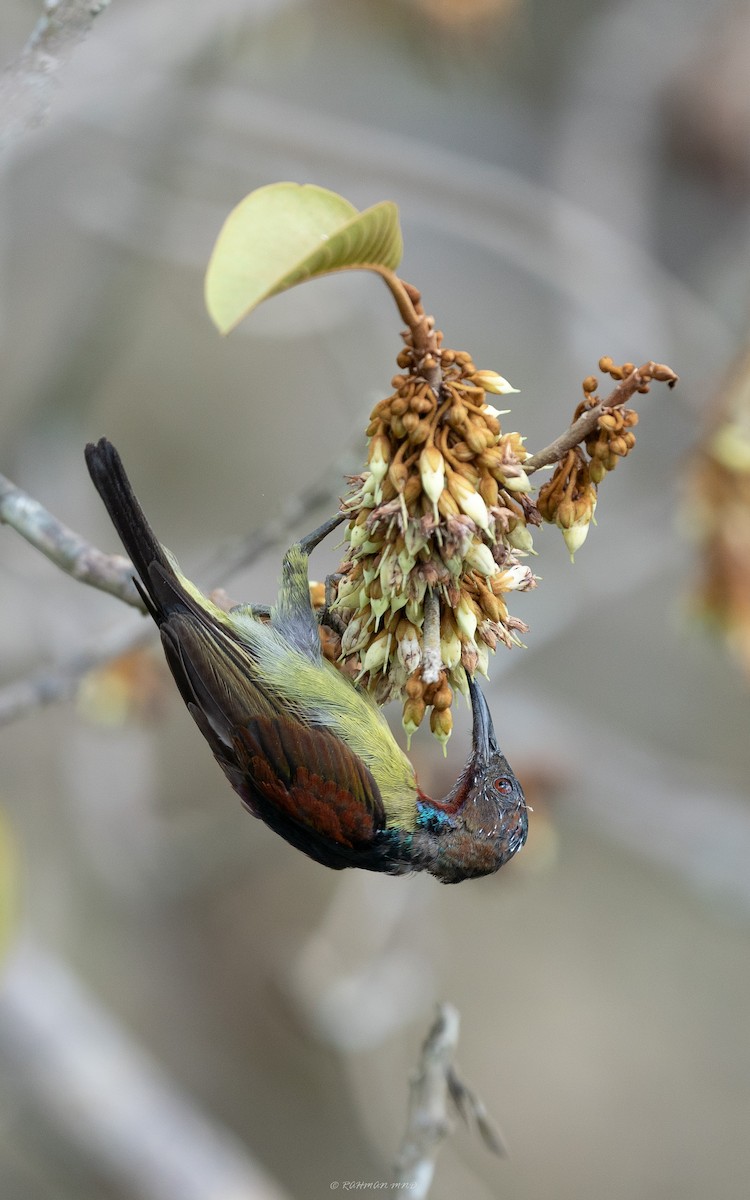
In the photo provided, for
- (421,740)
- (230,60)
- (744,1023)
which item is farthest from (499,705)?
(744,1023)

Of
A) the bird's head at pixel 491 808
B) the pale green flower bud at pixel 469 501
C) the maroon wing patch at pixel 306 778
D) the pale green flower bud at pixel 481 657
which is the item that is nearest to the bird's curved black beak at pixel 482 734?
the bird's head at pixel 491 808

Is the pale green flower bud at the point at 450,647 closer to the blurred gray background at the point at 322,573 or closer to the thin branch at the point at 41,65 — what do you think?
the blurred gray background at the point at 322,573

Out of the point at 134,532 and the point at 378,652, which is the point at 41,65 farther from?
the point at 378,652

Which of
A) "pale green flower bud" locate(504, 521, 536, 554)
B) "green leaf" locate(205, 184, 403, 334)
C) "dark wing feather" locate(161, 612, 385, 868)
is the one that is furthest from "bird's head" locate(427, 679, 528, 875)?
"green leaf" locate(205, 184, 403, 334)

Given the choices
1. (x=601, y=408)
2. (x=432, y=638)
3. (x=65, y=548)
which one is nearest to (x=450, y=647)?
(x=432, y=638)

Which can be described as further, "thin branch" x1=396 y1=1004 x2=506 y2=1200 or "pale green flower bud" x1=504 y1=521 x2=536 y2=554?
"thin branch" x1=396 y1=1004 x2=506 y2=1200

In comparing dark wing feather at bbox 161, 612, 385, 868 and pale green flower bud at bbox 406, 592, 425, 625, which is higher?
pale green flower bud at bbox 406, 592, 425, 625

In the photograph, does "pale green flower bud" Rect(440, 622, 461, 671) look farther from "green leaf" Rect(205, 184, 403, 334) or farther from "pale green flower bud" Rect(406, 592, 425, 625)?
"green leaf" Rect(205, 184, 403, 334)
